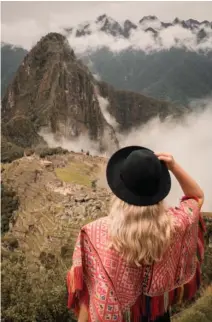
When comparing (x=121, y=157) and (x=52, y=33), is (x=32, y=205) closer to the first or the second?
(x=121, y=157)

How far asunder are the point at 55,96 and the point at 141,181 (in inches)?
4890

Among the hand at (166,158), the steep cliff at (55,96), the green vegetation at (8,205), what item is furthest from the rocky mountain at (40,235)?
the steep cliff at (55,96)

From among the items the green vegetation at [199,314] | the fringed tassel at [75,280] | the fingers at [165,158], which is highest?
the fingers at [165,158]

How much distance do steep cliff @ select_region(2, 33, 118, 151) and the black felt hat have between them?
111 meters

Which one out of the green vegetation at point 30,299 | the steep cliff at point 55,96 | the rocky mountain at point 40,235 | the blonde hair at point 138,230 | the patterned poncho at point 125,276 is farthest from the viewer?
the steep cliff at point 55,96

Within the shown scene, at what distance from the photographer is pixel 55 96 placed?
125m

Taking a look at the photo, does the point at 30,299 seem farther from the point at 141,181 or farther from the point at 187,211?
the point at 141,181

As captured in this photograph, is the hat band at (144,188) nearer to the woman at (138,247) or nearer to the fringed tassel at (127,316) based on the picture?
the woman at (138,247)

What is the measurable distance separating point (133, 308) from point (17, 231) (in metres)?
22.1

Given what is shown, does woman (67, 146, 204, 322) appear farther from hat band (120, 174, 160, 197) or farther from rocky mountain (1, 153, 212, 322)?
rocky mountain (1, 153, 212, 322)

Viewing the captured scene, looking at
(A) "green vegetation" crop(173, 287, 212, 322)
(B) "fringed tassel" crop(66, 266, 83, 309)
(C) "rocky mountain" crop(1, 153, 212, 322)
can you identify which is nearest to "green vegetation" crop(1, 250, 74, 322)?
(C) "rocky mountain" crop(1, 153, 212, 322)

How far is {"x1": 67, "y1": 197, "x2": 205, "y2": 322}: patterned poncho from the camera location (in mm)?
2916

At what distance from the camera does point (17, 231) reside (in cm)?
2427

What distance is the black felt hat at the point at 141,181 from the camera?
2.78 meters
